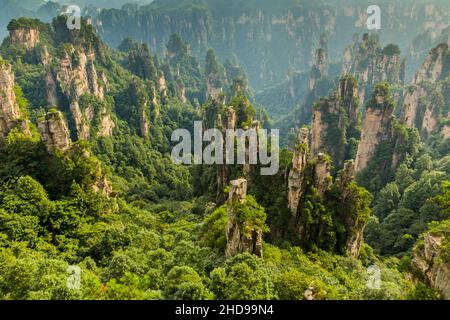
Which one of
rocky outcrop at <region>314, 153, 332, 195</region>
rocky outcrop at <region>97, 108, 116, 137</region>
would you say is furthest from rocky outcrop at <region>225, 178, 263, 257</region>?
rocky outcrop at <region>97, 108, 116, 137</region>

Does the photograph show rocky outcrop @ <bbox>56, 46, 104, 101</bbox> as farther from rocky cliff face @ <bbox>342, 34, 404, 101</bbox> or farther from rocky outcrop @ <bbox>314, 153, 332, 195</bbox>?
rocky cliff face @ <bbox>342, 34, 404, 101</bbox>

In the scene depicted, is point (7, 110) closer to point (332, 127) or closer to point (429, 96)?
point (332, 127)

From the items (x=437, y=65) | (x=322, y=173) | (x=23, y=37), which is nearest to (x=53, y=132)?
(x=322, y=173)

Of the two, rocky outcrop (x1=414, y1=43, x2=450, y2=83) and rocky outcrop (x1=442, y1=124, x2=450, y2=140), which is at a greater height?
rocky outcrop (x1=414, y1=43, x2=450, y2=83)

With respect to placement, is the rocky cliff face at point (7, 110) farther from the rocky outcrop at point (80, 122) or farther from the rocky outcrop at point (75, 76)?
the rocky outcrop at point (75, 76)

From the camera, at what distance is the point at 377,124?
6769 centimetres

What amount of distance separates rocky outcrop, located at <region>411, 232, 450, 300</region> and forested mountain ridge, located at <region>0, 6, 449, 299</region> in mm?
144

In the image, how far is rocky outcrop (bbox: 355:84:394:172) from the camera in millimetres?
67438

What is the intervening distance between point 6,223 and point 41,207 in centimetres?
396

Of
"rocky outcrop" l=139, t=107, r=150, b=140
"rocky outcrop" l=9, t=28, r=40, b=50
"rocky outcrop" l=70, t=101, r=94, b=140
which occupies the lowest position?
"rocky outcrop" l=139, t=107, r=150, b=140

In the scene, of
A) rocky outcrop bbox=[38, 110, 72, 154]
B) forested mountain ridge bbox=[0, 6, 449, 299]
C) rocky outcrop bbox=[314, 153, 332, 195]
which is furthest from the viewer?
rocky outcrop bbox=[38, 110, 72, 154]

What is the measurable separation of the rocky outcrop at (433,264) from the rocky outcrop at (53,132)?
3351 centimetres
